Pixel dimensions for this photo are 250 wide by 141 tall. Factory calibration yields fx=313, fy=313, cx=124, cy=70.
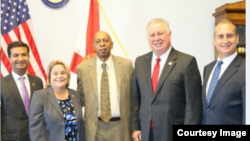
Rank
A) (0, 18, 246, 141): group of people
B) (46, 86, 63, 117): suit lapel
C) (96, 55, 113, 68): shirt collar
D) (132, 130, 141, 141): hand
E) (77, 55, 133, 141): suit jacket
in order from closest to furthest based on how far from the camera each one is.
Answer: (0, 18, 246, 141): group of people → (46, 86, 63, 117): suit lapel → (132, 130, 141, 141): hand → (77, 55, 133, 141): suit jacket → (96, 55, 113, 68): shirt collar

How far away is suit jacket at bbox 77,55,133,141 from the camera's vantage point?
3.25m

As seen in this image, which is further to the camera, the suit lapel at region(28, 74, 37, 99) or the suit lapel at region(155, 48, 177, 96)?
the suit lapel at region(28, 74, 37, 99)

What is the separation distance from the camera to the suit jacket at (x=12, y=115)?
299 cm

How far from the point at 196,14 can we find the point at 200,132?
3.18m

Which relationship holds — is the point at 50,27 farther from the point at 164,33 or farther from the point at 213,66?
the point at 213,66

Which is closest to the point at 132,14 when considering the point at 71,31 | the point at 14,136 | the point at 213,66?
the point at 71,31

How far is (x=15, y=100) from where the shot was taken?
9.95 feet

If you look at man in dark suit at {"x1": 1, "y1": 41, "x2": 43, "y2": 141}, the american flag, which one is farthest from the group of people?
the american flag

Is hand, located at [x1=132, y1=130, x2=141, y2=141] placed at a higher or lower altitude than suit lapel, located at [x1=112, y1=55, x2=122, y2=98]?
lower

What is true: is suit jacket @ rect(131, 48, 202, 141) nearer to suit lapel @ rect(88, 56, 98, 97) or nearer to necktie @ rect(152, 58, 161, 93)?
necktie @ rect(152, 58, 161, 93)

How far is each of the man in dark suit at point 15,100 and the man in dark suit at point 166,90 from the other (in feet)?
3.80

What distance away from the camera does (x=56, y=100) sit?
301 cm

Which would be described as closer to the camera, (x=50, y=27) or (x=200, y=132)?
(x=200, y=132)

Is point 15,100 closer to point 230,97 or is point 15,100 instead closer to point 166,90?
point 166,90
